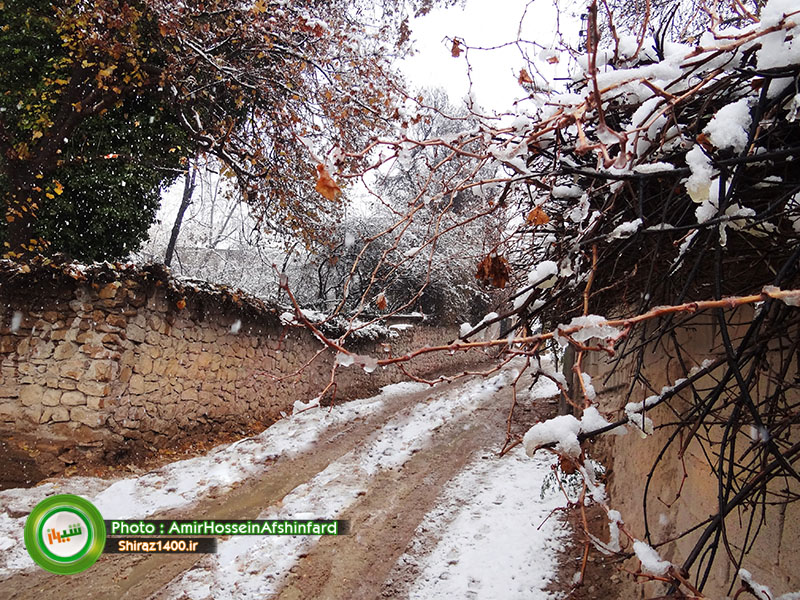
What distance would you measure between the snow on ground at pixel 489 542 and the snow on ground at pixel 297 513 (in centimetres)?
93

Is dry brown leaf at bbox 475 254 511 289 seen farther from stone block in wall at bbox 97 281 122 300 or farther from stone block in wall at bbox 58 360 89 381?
stone block in wall at bbox 58 360 89 381

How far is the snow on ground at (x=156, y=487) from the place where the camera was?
357cm

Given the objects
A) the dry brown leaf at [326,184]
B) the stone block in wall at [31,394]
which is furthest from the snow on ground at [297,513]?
the dry brown leaf at [326,184]

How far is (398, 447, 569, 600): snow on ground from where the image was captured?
3.11 metres

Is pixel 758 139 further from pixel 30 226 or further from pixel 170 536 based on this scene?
pixel 30 226

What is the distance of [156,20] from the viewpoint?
5820 millimetres

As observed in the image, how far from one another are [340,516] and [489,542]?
55.2 inches

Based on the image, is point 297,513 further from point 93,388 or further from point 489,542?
point 93,388

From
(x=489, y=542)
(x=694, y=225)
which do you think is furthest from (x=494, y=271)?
(x=489, y=542)

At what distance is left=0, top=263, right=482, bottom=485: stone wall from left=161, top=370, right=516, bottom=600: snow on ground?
1.34 m

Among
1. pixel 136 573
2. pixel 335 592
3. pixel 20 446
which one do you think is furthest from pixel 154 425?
pixel 335 592

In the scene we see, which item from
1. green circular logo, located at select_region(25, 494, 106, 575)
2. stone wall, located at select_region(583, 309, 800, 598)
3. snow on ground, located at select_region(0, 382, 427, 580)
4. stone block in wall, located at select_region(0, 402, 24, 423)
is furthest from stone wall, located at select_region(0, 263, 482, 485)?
stone wall, located at select_region(583, 309, 800, 598)

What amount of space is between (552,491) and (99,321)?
17.5 feet

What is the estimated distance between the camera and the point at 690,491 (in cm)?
172
